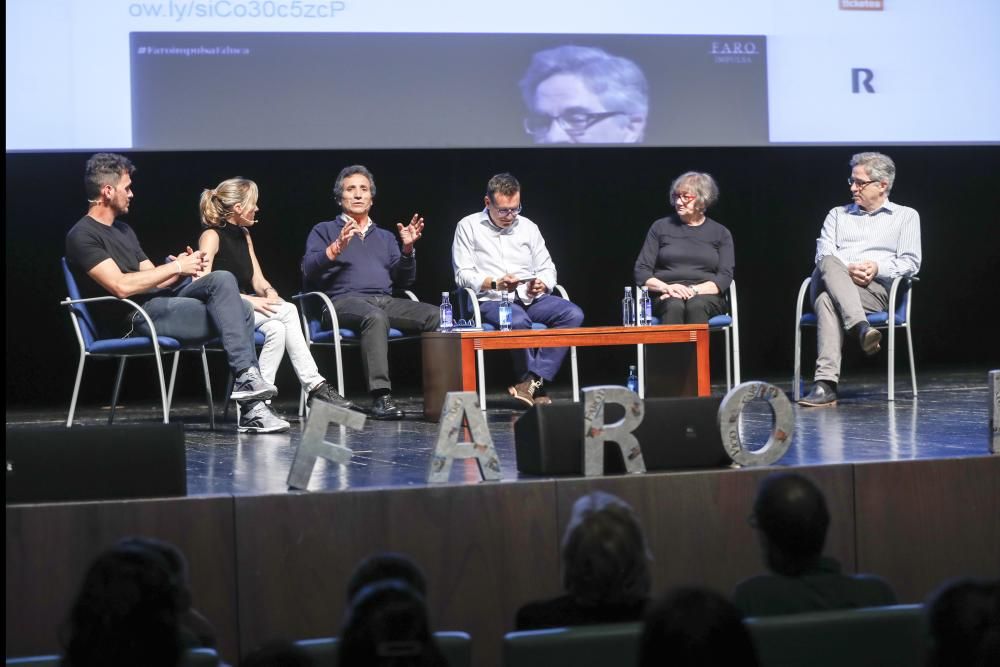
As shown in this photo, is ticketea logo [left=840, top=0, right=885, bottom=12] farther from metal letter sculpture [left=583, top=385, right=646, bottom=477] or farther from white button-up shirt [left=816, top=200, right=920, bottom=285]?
metal letter sculpture [left=583, top=385, right=646, bottom=477]

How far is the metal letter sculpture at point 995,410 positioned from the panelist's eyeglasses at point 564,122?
281 cm

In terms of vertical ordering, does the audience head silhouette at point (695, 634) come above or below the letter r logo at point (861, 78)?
below

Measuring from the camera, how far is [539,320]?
4.80 m

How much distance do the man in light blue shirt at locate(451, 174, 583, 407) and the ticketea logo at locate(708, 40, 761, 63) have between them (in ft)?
3.76

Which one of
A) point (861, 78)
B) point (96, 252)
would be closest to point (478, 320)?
point (96, 252)

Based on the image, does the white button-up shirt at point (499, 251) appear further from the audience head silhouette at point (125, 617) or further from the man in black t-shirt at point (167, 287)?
the audience head silhouette at point (125, 617)

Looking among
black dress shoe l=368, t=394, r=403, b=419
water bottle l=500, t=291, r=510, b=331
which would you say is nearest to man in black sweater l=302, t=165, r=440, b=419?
black dress shoe l=368, t=394, r=403, b=419

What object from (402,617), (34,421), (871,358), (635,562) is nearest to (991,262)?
(871,358)

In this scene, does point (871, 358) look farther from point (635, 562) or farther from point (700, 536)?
point (635, 562)

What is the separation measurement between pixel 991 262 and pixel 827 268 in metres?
2.41

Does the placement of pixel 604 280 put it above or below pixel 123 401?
above

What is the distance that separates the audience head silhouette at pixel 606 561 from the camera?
1.51m

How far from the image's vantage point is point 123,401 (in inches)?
217

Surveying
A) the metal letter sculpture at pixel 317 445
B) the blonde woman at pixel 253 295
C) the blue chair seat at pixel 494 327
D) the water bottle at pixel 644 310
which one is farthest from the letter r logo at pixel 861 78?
the metal letter sculpture at pixel 317 445
